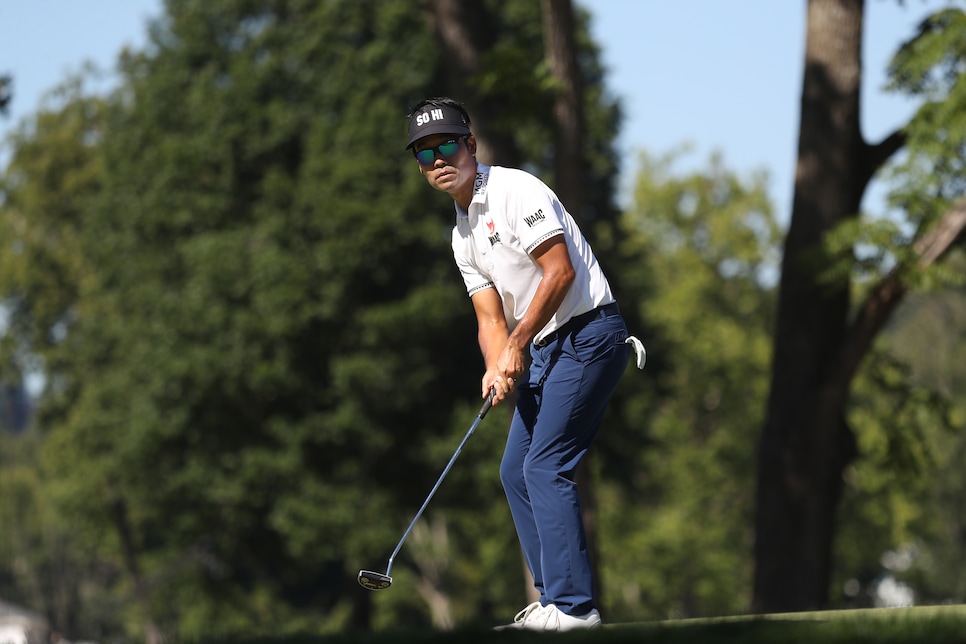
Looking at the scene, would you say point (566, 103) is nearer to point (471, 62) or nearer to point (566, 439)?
point (471, 62)

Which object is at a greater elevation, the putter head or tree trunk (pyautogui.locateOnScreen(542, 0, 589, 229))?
tree trunk (pyautogui.locateOnScreen(542, 0, 589, 229))

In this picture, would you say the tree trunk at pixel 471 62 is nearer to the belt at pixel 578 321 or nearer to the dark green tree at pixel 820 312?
the dark green tree at pixel 820 312

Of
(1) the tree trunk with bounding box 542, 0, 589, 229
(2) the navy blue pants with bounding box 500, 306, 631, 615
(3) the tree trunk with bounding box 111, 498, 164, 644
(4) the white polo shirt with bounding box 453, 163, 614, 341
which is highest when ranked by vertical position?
(1) the tree trunk with bounding box 542, 0, 589, 229

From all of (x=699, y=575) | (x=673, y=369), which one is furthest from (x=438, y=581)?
(x=673, y=369)

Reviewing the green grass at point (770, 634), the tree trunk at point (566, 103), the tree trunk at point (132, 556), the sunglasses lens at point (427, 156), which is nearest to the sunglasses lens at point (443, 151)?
the sunglasses lens at point (427, 156)

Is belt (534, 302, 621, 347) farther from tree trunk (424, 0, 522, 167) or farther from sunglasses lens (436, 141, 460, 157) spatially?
tree trunk (424, 0, 522, 167)

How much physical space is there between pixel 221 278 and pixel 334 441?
12.1 ft

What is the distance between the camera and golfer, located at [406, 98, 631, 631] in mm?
5945

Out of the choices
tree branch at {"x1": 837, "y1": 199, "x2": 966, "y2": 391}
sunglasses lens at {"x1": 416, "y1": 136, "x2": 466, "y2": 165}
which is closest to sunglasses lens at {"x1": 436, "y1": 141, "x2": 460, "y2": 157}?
sunglasses lens at {"x1": 416, "y1": 136, "x2": 466, "y2": 165}

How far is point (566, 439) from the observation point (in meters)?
6.02

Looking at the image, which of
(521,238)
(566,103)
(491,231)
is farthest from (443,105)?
(566,103)

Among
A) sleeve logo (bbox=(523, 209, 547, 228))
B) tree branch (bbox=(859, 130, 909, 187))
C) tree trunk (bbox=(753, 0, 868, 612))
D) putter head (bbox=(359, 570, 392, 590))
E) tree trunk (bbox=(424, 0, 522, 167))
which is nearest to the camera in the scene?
sleeve logo (bbox=(523, 209, 547, 228))

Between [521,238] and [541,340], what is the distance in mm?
495

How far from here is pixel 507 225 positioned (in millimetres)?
6074
